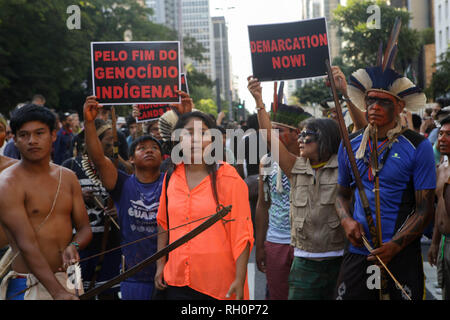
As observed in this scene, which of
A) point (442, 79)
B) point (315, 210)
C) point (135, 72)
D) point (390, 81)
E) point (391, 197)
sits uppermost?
point (442, 79)

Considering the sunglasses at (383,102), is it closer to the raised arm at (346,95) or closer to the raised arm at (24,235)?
the raised arm at (346,95)

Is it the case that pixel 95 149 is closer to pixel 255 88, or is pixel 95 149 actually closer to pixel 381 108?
pixel 255 88

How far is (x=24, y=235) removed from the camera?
374cm

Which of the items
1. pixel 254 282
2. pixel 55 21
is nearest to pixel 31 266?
pixel 254 282

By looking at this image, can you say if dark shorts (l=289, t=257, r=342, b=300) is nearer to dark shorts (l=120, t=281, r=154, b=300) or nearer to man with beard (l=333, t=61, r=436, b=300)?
man with beard (l=333, t=61, r=436, b=300)

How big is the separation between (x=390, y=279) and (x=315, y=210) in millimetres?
842

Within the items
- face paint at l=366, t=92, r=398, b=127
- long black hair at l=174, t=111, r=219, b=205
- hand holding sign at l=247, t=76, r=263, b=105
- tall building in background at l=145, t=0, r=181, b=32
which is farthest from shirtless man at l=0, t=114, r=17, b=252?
tall building in background at l=145, t=0, r=181, b=32

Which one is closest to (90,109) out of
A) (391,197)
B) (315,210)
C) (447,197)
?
(315,210)

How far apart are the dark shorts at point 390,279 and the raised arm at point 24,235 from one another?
1860 mm

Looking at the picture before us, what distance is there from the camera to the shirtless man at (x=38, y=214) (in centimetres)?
374

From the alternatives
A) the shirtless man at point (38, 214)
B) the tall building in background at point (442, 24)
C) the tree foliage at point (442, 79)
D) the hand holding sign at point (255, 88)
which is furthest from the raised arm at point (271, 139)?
the tall building in background at point (442, 24)

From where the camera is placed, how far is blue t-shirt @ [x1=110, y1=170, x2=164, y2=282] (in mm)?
5055

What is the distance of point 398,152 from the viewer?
4.38 metres

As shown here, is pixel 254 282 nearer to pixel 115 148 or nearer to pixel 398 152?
pixel 115 148
